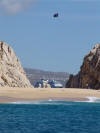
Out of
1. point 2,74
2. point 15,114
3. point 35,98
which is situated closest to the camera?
point 15,114

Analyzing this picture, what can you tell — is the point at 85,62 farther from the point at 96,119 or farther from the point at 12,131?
the point at 12,131

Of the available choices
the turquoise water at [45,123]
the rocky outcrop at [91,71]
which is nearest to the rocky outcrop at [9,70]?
the rocky outcrop at [91,71]

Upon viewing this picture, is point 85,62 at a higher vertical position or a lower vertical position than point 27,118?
higher

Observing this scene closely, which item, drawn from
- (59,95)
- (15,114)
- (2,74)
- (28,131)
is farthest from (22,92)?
(28,131)

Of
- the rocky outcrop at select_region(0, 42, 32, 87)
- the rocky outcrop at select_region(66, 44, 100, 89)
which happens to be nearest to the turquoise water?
the rocky outcrop at select_region(0, 42, 32, 87)

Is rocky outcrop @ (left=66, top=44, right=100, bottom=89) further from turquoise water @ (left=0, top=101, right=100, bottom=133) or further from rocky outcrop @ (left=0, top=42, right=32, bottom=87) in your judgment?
turquoise water @ (left=0, top=101, right=100, bottom=133)

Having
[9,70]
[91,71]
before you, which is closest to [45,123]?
[9,70]

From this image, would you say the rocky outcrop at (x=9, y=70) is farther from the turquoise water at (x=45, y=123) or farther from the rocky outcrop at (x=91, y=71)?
the turquoise water at (x=45, y=123)

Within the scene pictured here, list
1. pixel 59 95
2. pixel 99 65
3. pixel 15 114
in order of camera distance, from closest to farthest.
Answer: pixel 15 114
pixel 59 95
pixel 99 65
